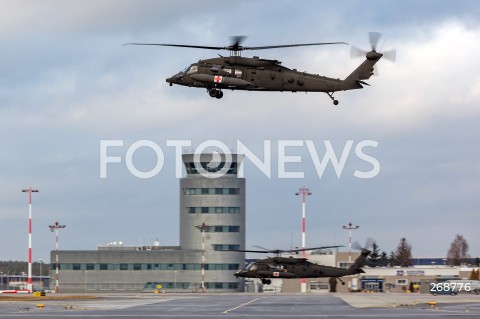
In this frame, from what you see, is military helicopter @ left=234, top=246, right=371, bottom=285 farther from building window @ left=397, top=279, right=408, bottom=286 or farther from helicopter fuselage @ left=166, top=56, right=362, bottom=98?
building window @ left=397, top=279, right=408, bottom=286

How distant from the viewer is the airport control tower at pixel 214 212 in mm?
188125

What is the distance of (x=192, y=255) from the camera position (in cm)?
18738

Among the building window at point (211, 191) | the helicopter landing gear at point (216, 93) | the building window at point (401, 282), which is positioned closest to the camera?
the helicopter landing gear at point (216, 93)

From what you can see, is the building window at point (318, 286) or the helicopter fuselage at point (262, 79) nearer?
the helicopter fuselage at point (262, 79)

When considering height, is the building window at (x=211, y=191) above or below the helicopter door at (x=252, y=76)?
above

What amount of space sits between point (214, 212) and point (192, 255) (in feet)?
Answer: 31.6

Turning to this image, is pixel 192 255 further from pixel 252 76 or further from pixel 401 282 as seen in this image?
pixel 252 76

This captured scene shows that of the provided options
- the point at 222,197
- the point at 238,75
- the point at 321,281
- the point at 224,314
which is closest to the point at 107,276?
the point at 222,197

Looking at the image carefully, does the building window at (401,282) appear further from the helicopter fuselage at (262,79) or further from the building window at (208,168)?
the helicopter fuselage at (262,79)

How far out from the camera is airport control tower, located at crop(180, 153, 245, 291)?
188m

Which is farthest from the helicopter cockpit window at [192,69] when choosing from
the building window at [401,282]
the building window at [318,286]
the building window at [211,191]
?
the building window at [211,191]

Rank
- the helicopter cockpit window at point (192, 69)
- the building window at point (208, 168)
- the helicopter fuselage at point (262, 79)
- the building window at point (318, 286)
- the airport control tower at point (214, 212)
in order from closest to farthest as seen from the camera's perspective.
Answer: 1. the helicopter fuselage at point (262, 79)
2. the helicopter cockpit window at point (192, 69)
3. the building window at point (318, 286)
4. the airport control tower at point (214, 212)
5. the building window at point (208, 168)

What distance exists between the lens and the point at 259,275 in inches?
4038

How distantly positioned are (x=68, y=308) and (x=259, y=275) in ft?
71.1
